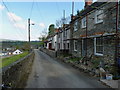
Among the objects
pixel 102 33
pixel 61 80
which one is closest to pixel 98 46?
pixel 102 33

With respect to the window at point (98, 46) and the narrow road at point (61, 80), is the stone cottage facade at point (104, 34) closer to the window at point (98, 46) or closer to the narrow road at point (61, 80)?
the window at point (98, 46)

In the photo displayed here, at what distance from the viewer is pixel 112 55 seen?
10203 millimetres

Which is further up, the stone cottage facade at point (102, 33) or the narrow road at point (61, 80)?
the stone cottage facade at point (102, 33)

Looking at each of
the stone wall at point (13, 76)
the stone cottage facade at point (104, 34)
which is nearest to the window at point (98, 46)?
the stone cottage facade at point (104, 34)

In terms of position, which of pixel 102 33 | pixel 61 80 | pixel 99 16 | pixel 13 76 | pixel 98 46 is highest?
pixel 99 16

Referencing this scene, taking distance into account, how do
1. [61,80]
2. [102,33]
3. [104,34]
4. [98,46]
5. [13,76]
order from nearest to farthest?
[13,76], [61,80], [104,34], [102,33], [98,46]

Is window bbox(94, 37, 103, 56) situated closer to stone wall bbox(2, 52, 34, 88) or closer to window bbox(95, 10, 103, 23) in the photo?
window bbox(95, 10, 103, 23)

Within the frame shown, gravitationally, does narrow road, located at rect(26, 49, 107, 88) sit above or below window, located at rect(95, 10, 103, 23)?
below

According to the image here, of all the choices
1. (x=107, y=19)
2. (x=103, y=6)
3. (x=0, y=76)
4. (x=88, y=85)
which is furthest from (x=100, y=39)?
(x=0, y=76)

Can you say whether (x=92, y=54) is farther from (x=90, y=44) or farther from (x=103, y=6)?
(x=103, y=6)

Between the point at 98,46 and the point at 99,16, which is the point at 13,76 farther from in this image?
the point at 99,16

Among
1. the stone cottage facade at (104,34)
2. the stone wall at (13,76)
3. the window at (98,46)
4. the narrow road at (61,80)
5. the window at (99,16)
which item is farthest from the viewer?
the window at (99,16)

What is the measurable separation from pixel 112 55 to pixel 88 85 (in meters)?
4.11

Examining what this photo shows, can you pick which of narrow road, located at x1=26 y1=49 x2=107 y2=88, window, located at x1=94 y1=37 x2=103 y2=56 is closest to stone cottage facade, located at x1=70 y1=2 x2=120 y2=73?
window, located at x1=94 y1=37 x2=103 y2=56
